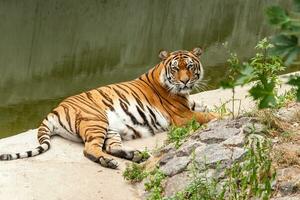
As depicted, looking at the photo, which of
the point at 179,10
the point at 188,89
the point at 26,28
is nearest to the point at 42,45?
the point at 26,28

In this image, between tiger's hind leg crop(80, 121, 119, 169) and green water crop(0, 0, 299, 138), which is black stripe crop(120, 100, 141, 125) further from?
green water crop(0, 0, 299, 138)

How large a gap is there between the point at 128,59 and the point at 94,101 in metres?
6.35

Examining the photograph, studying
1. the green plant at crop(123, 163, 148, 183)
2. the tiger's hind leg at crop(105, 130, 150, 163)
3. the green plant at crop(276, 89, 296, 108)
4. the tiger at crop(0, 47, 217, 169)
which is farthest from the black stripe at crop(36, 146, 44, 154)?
the green plant at crop(276, 89, 296, 108)

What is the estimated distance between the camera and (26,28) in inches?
537

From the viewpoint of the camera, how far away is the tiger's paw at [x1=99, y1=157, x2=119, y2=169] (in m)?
4.77

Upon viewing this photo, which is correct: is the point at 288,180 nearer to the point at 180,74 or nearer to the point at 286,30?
the point at 286,30

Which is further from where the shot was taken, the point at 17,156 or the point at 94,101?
the point at 94,101

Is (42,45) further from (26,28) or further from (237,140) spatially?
(237,140)

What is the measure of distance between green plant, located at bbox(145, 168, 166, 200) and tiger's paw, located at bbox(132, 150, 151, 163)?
52 cm

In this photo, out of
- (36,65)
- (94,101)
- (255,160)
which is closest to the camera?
(255,160)

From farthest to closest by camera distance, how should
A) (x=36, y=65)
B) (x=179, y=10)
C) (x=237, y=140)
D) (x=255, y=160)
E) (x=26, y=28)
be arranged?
1. (x=179, y=10)
2. (x=26, y=28)
3. (x=36, y=65)
4. (x=237, y=140)
5. (x=255, y=160)

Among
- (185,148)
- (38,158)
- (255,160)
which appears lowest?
(38,158)

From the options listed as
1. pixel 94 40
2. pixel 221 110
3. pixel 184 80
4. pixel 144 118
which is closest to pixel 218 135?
pixel 221 110

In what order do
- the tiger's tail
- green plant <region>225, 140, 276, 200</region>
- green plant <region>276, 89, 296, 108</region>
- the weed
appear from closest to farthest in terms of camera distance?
green plant <region>225, 140, 276, 200</region>, green plant <region>276, 89, 296, 108</region>, the tiger's tail, the weed
